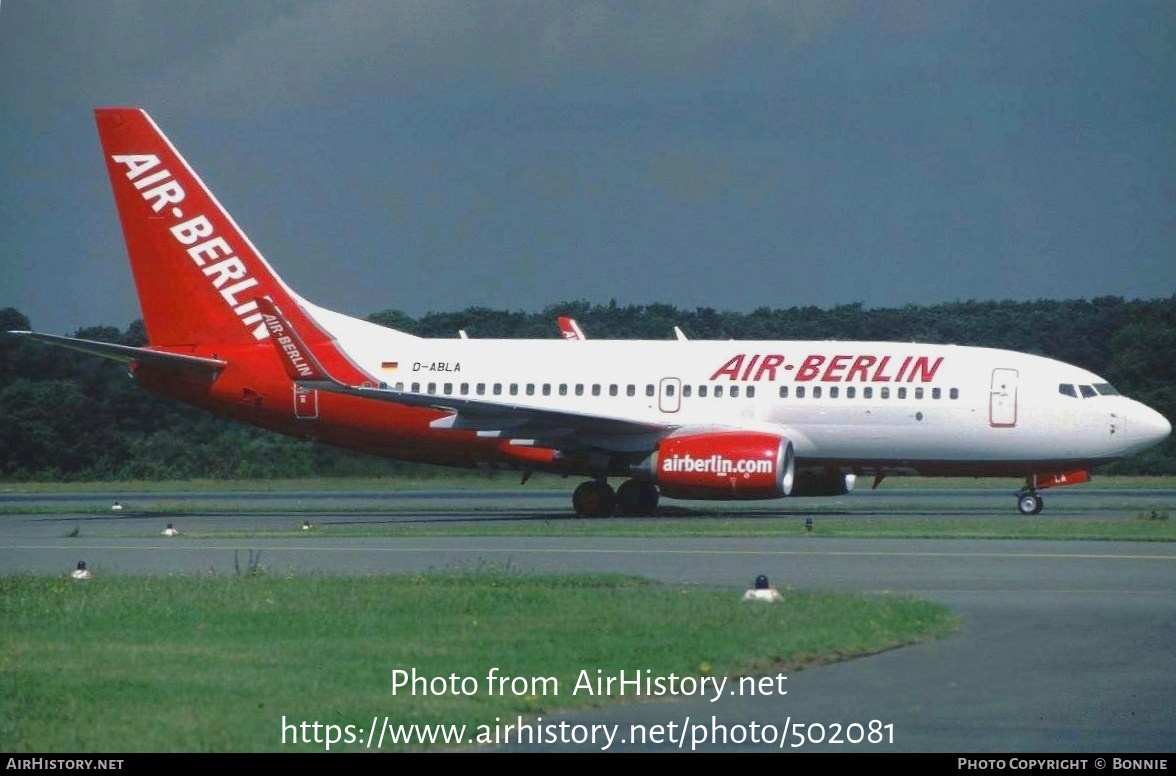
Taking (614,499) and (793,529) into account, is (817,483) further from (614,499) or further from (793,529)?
(793,529)

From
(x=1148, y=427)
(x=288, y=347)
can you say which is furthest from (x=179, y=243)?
(x=1148, y=427)

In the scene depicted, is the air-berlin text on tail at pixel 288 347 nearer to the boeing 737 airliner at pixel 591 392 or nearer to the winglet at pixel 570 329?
the boeing 737 airliner at pixel 591 392

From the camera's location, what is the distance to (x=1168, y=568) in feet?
69.2

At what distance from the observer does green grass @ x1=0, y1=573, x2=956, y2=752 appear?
440 inches

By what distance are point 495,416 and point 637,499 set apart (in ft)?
10.9

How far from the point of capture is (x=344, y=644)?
14.4m

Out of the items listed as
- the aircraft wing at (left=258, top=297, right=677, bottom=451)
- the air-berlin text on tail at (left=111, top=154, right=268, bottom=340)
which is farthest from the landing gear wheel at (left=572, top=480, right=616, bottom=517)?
the air-berlin text on tail at (left=111, top=154, right=268, bottom=340)

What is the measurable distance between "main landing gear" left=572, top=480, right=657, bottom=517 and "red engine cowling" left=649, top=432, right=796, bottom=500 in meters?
1.70

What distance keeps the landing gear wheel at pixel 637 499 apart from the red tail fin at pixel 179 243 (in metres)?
8.48

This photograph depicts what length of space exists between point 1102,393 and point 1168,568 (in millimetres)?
13874

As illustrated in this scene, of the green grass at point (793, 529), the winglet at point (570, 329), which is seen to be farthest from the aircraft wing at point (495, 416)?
the winglet at point (570, 329)

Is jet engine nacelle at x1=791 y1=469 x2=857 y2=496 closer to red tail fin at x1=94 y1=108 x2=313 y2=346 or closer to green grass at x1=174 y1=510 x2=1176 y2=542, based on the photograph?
green grass at x1=174 y1=510 x2=1176 y2=542
